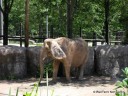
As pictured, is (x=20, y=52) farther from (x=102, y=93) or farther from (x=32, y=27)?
(x=32, y=27)

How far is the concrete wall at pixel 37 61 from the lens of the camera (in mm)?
11711

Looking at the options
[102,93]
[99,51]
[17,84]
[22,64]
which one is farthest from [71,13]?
[102,93]

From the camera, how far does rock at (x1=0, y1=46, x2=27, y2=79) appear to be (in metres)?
11.6

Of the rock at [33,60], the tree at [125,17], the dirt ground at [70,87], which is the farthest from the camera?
the tree at [125,17]

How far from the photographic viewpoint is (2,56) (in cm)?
1160

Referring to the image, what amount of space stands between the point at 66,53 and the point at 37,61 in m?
1.94

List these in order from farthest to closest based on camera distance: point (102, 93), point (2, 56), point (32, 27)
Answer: point (32, 27)
point (2, 56)
point (102, 93)

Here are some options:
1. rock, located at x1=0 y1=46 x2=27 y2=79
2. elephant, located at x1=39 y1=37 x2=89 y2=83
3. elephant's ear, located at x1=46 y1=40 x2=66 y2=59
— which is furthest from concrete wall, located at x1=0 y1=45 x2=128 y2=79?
elephant's ear, located at x1=46 y1=40 x2=66 y2=59

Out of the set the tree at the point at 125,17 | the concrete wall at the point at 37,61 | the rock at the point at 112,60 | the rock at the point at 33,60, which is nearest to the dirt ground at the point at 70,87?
the rock at the point at 112,60

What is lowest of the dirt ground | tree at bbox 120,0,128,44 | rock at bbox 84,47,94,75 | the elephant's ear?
the dirt ground

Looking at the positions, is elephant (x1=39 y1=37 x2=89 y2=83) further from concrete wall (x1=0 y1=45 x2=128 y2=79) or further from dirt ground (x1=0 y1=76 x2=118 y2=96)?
concrete wall (x1=0 y1=45 x2=128 y2=79)

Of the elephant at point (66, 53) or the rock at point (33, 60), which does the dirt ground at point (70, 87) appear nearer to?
the elephant at point (66, 53)

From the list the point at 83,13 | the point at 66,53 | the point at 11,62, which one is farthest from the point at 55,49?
the point at 83,13

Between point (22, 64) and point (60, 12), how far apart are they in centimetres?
419
